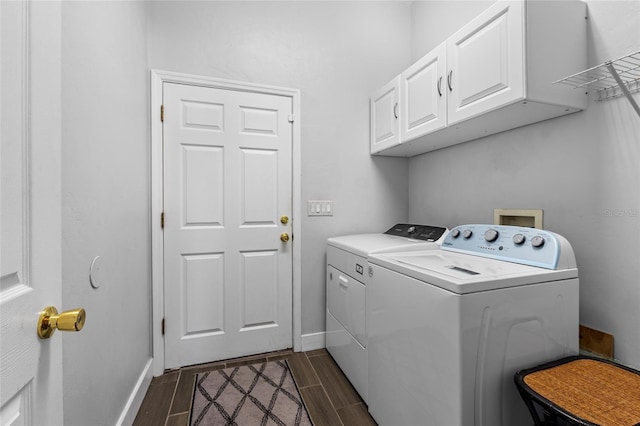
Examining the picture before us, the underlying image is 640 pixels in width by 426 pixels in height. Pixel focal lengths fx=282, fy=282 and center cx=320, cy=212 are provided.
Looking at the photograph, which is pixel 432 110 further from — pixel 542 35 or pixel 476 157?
pixel 542 35

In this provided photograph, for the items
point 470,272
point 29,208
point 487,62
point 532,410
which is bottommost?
point 532,410

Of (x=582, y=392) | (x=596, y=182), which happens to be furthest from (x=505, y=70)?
(x=582, y=392)

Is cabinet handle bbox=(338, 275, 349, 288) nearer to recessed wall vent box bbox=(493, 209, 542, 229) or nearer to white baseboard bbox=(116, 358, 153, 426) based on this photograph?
recessed wall vent box bbox=(493, 209, 542, 229)

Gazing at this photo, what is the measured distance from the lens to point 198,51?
2014 millimetres

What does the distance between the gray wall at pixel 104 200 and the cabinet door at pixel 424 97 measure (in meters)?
1.68

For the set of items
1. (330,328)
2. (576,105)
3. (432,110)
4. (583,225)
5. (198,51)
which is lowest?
(330,328)

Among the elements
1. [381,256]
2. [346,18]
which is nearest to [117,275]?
[381,256]

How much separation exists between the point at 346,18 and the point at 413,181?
4.86 feet

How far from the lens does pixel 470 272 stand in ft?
3.60

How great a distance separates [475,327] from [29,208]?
1.21 metres

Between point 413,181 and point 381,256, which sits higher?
point 413,181

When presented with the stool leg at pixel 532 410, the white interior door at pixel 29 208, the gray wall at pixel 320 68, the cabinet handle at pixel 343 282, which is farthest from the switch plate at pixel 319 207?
the white interior door at pixel 29 208

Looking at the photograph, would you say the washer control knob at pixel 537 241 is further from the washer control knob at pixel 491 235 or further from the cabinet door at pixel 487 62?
the cabinet door at pixel 487 62

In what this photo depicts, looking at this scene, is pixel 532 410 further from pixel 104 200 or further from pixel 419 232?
pixel 104 200
